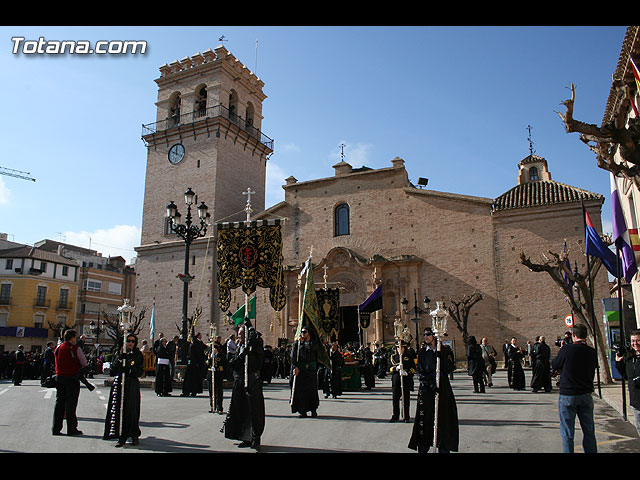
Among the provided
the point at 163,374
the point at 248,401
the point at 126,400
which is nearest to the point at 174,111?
the point at 163,374

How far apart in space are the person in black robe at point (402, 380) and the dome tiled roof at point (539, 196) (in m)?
18.9

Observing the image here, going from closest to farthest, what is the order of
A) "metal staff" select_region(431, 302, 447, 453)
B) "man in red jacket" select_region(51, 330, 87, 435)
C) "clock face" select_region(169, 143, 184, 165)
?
"metal staff" select_region(431, 302, 447, 453), "man in red jacket" select_region(51, 330, 87, 435), "clock face" select_region(169, 143, 184, 165)

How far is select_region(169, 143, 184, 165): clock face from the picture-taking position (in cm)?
3397

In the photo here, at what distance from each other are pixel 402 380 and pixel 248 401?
3.53 m

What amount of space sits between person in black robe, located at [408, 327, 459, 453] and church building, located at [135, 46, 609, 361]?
15464 millimetres

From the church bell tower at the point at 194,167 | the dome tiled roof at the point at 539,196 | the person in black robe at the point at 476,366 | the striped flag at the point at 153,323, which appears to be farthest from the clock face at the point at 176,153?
the person in black robe at the point at 476,366

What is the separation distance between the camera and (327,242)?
30375 millimetres

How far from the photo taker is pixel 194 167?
33188 millimetres

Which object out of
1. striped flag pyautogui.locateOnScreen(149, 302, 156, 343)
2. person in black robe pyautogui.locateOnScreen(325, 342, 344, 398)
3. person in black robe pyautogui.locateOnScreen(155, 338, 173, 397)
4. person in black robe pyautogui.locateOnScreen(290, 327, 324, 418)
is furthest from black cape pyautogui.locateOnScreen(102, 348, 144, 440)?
striped flag pyautogui.locateOnScreen(149, 302, 156, 343)

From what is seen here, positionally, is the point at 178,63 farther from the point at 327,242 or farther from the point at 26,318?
the point at 26,318

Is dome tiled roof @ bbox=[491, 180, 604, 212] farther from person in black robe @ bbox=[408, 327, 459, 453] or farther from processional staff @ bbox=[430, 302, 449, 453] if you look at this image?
person in black robe @ bbox=[408, 327, 459, 453]
